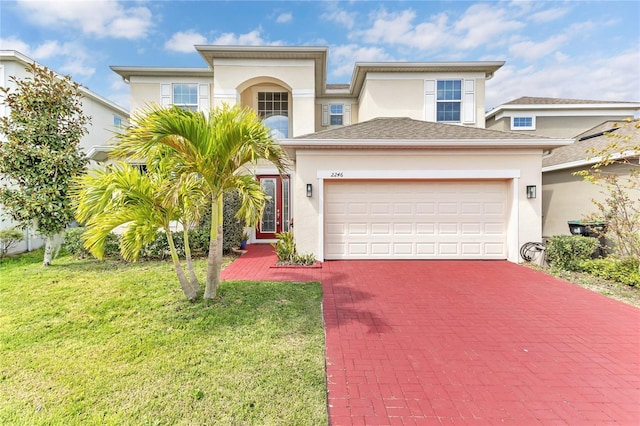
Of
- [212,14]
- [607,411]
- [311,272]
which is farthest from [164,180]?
[212,14]

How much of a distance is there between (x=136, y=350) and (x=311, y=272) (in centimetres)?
458

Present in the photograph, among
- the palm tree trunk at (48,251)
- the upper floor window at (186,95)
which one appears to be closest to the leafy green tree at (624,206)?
the upper floor window at (186,95)

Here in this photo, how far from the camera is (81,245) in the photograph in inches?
360

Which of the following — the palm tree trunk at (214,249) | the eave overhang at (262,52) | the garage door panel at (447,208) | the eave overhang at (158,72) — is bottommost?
the palm tree trunk at (214,249)

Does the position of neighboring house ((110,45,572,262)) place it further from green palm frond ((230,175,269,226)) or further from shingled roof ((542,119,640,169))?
green palm frond ((230,175,269,226))

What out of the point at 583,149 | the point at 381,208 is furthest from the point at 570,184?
the point at 381,208

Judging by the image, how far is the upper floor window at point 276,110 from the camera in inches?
529

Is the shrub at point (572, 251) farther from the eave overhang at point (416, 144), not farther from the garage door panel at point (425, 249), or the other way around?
the garage door panel at point (425, 249)

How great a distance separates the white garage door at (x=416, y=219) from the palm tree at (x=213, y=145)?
4046 mm

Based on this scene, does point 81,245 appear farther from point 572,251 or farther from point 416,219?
point 572,251

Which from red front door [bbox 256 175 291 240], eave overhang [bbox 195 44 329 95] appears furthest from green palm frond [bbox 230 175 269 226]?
eave overhang [bbox 195 44 329 95]

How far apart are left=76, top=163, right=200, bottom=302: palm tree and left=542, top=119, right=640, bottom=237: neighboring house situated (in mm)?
11901

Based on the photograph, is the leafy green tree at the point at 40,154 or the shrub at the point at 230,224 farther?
the shrub at the point at 230,224

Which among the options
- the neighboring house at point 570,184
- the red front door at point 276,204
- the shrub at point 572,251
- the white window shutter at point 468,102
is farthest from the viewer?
the white window shutter at point 468,102
